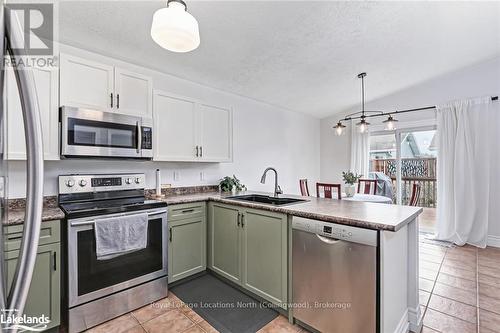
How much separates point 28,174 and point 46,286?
62.9 inches

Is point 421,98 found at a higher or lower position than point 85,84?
higher

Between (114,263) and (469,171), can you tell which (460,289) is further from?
(114,263)

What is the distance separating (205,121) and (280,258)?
1874 millimetres

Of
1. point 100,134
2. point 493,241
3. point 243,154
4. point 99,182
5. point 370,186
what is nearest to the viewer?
point 100,134

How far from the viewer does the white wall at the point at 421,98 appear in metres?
3.66

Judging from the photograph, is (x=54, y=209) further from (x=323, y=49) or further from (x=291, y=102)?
(x=291, y=102)

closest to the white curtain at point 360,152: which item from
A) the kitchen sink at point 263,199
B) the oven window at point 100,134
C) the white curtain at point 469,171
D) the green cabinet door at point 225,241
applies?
the white curtain at point 469,171

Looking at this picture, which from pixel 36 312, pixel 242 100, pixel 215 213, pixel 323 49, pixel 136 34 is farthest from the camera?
pixel 242 100

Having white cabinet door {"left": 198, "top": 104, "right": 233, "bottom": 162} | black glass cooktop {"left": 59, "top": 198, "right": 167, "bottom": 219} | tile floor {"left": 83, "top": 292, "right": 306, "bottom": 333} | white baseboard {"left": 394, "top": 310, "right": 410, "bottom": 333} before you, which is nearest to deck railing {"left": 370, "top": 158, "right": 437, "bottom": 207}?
white baseboard {"left": 394, "top": 310, "right": 410, "bottom": 333}

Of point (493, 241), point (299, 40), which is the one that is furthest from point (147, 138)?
point (493, 241)

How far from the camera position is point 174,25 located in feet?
4.56

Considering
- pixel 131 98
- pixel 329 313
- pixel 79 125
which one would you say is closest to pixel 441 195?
pixel 329 313

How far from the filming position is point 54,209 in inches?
76.0

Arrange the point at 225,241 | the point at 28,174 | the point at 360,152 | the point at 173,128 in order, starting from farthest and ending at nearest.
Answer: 1. the point at 360,152
2. the point at 173,128
3. the point at 225,241
4. the point at 28,174
